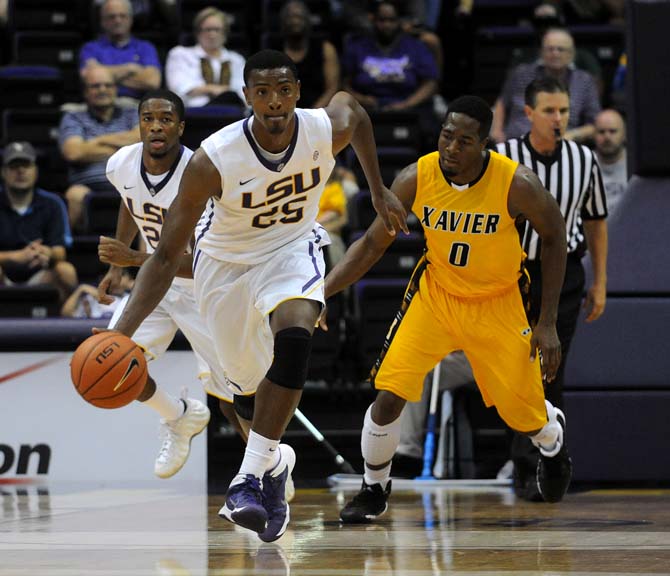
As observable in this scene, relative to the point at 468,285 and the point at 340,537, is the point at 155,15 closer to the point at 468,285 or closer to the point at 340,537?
the point at 468,285

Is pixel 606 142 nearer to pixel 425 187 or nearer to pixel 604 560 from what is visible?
pixel 425 187

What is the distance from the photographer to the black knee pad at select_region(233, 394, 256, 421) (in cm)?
521

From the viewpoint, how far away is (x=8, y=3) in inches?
442

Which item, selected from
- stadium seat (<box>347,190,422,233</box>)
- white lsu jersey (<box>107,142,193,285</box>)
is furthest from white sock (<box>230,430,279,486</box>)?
stadium seat (<box>347,190,422,233</box>)

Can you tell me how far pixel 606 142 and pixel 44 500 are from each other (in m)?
4.70

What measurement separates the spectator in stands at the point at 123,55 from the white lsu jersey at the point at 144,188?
4.18 metres

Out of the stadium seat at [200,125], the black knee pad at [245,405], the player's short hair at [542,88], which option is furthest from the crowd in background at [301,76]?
the black knee pad at [245,405]

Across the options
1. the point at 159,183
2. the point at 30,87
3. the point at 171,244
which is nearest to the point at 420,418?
the point at 159,183

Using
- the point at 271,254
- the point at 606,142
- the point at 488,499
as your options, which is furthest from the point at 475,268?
the point at 606,142

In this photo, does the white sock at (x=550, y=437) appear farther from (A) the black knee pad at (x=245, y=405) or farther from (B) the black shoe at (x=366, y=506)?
(A) the black knee pad at (x=245, y=405)

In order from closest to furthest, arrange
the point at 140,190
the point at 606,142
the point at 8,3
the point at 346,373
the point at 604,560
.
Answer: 1. the point at 604,560
2. the point at 140,190
3. the point at 346,373
4. the point at 606,142
5. the point at 8,3

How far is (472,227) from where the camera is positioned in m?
5.24

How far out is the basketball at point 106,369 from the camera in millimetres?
4168

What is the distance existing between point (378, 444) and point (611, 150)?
13.8 ft
